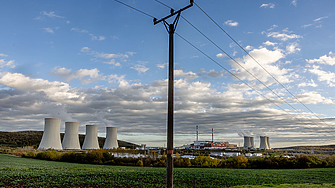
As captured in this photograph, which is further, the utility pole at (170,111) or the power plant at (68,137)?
the power plant at (68,137)

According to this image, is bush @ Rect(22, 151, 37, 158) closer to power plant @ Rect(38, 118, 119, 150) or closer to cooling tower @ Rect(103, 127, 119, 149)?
power plant @ Rect(38, 118, 119, 150)

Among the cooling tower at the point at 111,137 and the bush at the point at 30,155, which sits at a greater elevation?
the cooling tower at the point at 111,137

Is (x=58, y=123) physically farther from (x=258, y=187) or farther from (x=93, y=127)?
(x=258, y=187)

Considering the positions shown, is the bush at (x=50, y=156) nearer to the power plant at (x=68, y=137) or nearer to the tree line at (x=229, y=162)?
the power plant at (x=68, y=137)

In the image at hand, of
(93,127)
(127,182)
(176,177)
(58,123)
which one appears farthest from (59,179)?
(93,127)

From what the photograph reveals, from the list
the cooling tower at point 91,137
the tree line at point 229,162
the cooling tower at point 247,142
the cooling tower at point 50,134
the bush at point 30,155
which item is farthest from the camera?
the cooling tower at point 247,142

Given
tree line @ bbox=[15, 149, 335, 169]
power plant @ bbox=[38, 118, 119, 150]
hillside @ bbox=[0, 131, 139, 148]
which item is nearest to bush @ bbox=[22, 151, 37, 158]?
power plant @ bbox=[38, 118, 119, 150]

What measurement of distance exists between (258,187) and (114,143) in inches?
1304

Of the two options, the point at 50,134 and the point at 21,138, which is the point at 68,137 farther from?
the point at 21,138

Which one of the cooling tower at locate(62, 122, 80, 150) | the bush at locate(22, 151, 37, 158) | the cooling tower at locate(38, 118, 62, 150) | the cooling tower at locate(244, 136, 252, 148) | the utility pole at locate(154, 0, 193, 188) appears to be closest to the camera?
the utility pole at locate(154, 0, 193, 188)

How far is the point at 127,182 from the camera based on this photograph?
35.0ft

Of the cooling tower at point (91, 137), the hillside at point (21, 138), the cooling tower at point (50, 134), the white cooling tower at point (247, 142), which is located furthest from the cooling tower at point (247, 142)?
the cooling tower at point (50, 134)

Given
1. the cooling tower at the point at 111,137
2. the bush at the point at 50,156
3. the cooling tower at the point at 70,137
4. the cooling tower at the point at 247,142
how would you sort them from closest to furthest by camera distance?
the bush at the point at 50,156, the cooling tower at the point at 70,137, the cooling tower at the point at 111,137, the cooling tower at the point at 247,142

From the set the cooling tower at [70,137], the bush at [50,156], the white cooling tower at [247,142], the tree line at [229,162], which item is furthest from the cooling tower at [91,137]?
the white cooling tower at [247,142]
